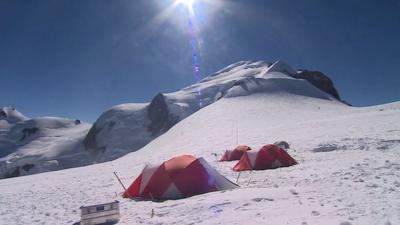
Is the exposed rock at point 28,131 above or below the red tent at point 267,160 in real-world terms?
above

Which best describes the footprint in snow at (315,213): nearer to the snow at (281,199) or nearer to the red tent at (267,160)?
the snow at (281,199)

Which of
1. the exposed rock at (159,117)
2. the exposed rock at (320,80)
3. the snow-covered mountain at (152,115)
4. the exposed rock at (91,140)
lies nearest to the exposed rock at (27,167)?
the snow-covered mountain at (152,115)

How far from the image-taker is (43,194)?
59.9 feet

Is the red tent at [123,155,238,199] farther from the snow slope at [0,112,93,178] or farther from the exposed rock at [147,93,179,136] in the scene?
the snow slope at [0,112,93,178]

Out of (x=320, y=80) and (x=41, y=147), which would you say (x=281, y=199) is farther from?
(x=41, y=147)

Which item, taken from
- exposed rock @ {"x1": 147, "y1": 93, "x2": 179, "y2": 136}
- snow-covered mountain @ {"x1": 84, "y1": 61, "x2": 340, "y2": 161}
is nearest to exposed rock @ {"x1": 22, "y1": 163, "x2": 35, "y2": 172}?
snow-covered mountain @ {"x1": 84, "y1": 61, "x2": 340, "y2": 161}

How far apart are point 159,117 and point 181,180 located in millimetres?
109873

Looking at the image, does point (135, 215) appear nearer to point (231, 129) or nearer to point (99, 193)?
point (99, 193)

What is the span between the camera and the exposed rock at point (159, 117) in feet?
384

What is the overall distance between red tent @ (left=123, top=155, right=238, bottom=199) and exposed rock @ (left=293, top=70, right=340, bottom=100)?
104655mm

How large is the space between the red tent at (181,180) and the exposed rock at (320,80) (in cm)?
10466

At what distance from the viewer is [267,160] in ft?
65.9

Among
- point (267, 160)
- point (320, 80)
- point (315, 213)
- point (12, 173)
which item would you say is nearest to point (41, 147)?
point (12, 173)

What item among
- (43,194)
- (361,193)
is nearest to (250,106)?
(43,194)
